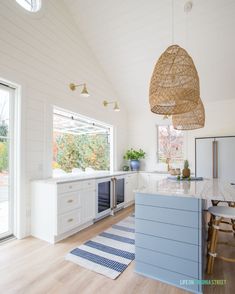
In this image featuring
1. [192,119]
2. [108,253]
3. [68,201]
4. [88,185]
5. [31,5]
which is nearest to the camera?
[108,253]

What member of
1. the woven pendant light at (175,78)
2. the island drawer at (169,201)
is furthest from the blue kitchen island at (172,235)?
the woven pendant light at (175,78)

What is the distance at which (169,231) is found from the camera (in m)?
1.91

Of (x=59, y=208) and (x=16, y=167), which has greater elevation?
(x=16, y=167)

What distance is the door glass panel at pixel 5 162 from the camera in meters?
2.83

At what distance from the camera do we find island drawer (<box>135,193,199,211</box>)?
1811 millimetres

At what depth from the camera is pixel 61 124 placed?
15.5ft

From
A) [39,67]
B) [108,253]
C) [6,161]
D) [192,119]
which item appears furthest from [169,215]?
[39,67]

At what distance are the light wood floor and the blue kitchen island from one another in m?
0.14

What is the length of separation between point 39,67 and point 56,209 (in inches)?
92.6

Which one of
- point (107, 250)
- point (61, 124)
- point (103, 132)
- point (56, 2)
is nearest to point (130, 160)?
point (103, 132)

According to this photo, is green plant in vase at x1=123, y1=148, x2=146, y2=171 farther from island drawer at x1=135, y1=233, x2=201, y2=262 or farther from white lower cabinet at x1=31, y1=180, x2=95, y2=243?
island drawer at x1=135, y1=233, x2=201, y2=262

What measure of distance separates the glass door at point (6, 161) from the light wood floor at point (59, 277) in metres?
0.44

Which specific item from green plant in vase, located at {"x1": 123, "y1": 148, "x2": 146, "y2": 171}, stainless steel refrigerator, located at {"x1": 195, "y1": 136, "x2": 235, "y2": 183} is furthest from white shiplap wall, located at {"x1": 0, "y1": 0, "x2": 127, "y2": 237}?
stainless steel refrigerator, located at {"x1": 195, "y1": 136, "x2": 235, "y2": 183}

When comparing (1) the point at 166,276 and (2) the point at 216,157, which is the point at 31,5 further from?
(2) the point at 216,157
